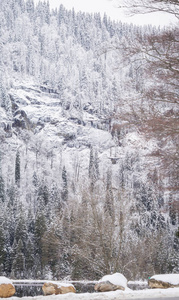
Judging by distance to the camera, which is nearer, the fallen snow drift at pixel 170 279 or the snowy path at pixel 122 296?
the snowy path at pixel 122 296

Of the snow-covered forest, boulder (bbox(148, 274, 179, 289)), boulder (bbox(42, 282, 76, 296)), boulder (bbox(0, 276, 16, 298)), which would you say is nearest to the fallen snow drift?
boulder (bbox(148, 274, 179, 289))

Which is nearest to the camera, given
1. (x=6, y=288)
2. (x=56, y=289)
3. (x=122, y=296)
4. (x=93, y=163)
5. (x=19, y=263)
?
(x=122, y=296)

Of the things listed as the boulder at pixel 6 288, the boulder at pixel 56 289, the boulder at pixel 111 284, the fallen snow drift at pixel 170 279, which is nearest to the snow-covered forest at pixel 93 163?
the fallen snow drift at pixel 170 279

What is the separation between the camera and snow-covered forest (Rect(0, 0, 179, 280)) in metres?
6.20

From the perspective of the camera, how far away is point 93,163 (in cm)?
9294

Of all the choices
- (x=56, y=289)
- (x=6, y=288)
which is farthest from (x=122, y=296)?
(x=6, y=288)

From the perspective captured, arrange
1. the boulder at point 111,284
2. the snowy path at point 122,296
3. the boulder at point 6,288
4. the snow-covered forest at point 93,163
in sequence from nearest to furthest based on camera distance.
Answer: the snow-covered forest at point 93,163 < the snowy path at point 122,296 < the boulder at point 6,288 < the boulder at point 111,284

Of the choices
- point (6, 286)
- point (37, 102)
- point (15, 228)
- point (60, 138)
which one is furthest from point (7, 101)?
point (6, 286)

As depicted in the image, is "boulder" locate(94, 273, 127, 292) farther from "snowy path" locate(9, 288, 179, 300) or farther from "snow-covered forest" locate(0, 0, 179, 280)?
"snow-covered forest" locate(0, 0, 179, 280)

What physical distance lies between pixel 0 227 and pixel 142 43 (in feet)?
149

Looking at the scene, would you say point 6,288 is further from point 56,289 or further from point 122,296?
point 122,296

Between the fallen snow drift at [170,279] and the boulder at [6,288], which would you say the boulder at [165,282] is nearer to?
the fallen snow drift at [170,279]

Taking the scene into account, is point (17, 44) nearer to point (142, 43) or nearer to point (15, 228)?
point (15, 228)

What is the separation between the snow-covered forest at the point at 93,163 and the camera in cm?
620
